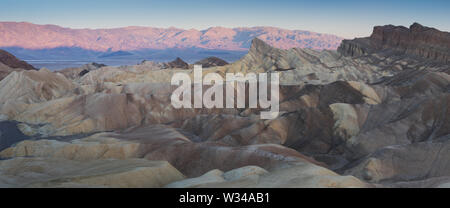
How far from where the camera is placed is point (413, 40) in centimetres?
8075

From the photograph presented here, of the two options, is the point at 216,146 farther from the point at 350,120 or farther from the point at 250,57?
the point at 250,57

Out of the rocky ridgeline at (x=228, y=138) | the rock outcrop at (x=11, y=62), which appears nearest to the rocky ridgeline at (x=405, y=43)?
the rocky ridgeline at (x=228, y=138)

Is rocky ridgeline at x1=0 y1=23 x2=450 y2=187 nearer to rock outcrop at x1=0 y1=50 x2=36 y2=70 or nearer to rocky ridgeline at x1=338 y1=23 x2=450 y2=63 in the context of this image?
rocky ridgeline at x1=338 y1=23 x2=450 y2=63

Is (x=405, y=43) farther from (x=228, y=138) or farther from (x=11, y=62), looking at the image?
(x=11, y=62)

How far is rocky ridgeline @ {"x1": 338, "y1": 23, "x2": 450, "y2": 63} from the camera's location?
74625 millimetres

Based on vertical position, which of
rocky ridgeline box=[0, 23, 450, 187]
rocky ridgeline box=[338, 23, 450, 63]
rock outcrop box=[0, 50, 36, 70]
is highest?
rocky ridgeline box=[338, 23, 450, 63]

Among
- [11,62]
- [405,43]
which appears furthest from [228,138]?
[11,62]

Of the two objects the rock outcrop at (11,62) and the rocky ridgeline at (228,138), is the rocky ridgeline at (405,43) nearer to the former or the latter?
the rocky ridgeline at (228,138)

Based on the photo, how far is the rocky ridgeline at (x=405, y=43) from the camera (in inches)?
2938

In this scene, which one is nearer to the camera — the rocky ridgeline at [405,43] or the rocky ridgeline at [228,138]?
the rocky ridgeline at [228,138]

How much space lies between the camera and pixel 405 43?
83312mm

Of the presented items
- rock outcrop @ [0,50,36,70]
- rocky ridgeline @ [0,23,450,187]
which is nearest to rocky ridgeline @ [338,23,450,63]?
rocky ridgeline @ [0,23,450,187]

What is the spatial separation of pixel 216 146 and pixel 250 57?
203ft
